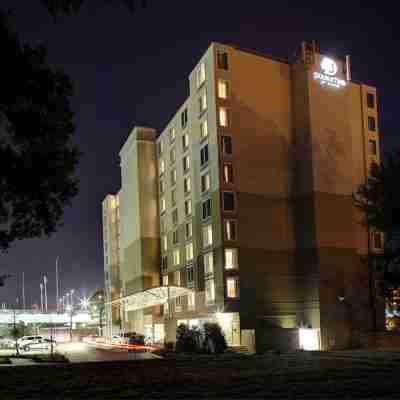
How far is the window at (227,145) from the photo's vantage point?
64.4 m

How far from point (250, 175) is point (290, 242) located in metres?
7.99

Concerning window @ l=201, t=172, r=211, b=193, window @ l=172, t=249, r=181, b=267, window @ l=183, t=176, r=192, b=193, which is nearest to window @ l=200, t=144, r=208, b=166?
window @ l=201, t=172, r=211, b=193

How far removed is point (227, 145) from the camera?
64625 mm

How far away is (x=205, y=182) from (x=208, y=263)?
8.37 m

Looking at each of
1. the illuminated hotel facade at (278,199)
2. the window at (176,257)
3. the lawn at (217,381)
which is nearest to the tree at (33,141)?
Result: the lawn at (217,381)

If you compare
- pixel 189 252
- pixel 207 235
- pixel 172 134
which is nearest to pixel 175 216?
pixel 189 252

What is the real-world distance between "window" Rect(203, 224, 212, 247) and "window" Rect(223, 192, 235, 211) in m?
3.90

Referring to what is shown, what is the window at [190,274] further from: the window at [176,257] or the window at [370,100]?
the window at [370,100]

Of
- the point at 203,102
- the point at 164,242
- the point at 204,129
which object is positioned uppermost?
the point at 203,102

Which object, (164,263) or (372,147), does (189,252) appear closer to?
(164,263)

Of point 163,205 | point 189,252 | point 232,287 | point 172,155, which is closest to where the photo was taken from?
point 232,287

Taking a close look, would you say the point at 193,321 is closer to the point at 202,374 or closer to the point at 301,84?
the point at 301,84

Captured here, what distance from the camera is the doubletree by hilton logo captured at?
68.1 m

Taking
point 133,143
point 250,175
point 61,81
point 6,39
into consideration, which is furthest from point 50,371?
point 133,143
